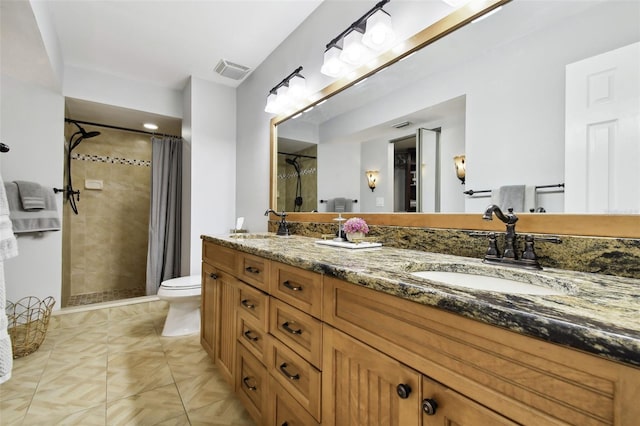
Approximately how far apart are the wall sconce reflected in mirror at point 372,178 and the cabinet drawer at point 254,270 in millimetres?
752

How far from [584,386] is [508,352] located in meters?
0.10

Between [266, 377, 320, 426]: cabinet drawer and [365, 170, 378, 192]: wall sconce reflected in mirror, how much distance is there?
3.46 ft

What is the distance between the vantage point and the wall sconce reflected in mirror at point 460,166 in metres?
1.24

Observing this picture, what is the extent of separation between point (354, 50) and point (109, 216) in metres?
3.73

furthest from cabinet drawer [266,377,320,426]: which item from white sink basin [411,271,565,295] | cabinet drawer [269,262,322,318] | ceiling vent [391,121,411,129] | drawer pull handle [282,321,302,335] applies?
ceiling vent [391,121,411,129]

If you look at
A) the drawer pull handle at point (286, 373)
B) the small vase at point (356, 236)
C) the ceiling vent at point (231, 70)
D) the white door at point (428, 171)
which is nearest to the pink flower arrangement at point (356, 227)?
the small vase at point (356, 236)

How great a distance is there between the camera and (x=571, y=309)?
48 cm

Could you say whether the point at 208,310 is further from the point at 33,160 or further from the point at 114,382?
the point at 33,160

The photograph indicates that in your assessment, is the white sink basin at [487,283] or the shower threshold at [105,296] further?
the shower threshold at [105,296]

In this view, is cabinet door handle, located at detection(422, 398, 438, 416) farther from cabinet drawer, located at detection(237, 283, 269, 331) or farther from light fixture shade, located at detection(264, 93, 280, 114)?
light fixture shade, located at detection(264, 93, 280, 114)

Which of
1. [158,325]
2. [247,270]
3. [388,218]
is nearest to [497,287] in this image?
[388,218]

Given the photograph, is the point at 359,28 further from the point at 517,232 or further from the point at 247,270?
the point at 247,270

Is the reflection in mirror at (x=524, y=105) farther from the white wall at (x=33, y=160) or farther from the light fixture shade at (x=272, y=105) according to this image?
the white wall at (x=33, y=160)

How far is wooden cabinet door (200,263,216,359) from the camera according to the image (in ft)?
5.97
